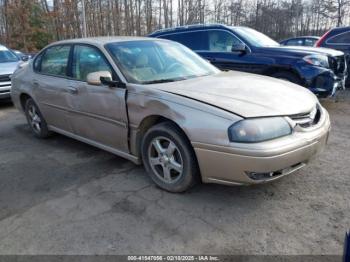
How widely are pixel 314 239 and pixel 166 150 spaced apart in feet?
4.93

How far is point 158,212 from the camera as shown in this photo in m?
2.94

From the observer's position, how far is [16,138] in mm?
5375

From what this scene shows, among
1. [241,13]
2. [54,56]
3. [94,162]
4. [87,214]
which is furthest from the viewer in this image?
[241,13]

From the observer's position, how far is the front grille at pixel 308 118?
288 centimetres

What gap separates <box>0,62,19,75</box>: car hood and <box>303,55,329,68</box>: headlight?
690 cm

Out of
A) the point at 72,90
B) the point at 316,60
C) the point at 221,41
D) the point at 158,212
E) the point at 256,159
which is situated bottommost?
the point at 158,212

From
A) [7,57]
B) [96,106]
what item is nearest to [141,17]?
[7,57]

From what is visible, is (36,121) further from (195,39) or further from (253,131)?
(195,39)

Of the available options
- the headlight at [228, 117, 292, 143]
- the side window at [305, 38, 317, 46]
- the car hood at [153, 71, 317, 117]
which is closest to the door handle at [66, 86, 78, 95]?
the car hood at [153, 71, 317, 117]

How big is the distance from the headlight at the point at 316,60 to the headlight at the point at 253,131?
167 inches

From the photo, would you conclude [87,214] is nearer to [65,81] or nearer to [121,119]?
[121,119]

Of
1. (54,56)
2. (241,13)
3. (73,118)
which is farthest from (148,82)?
(241,13)

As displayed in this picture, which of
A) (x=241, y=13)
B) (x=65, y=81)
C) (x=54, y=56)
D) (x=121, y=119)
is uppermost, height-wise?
(x=241, y=13)

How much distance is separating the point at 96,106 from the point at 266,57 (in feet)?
14.0
